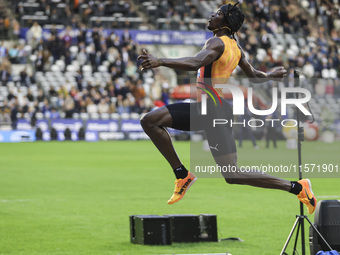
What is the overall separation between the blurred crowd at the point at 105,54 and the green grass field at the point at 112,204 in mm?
9857

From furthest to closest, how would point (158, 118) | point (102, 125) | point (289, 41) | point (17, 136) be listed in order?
point (289, 41) < point (102, 125) < point (17, 136) < point (158, 118)

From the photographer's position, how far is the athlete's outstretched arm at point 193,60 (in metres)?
7.07

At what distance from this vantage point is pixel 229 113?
820 centimetres

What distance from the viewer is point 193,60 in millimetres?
7422

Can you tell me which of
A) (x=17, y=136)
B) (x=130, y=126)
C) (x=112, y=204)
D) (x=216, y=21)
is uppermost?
(x=216, y=21)

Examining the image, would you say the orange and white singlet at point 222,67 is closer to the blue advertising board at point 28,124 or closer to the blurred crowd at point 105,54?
the blurred crowd at point 105,54

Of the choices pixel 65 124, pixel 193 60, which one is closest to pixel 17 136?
pixel 65 124

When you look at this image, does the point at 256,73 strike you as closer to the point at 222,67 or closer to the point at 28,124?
the point at 222,67

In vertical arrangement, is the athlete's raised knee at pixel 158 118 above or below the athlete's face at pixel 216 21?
below

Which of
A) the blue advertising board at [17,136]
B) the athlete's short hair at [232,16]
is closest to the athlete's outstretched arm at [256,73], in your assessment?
the athlete's short hair at [232,16]

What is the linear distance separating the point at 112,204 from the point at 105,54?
25.9 metres

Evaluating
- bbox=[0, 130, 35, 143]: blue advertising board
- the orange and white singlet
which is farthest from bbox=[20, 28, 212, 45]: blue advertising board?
the orange and white singlet

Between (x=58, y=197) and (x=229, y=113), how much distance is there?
9258mm

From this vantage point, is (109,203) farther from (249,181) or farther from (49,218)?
(249,181)
